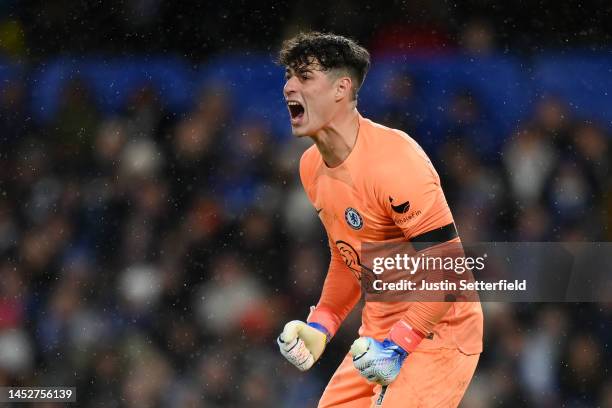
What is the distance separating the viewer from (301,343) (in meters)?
3.31

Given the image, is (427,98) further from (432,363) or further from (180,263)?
(432,363)

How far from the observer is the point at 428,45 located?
5598 millimetres

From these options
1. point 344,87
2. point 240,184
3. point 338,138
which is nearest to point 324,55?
point 344,87

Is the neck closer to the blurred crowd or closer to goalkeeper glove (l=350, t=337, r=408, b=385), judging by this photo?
goalkeeper glove (l=350, t=337, r=408, b=385)

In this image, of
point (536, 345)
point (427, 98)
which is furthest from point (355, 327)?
point (427, 98)

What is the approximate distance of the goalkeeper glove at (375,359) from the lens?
3.08 meters

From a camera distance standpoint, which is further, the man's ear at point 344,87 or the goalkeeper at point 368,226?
the man's ear at point 344,87

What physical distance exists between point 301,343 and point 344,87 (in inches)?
32.0

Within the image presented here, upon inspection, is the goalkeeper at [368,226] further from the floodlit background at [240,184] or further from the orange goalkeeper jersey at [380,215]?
the floodlit background at [240,184]

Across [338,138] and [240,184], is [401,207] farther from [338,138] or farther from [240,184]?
[240,184]

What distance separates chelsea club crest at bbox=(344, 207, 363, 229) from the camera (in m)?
3.31

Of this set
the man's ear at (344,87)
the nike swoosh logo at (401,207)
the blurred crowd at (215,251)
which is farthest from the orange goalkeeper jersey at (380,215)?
the blurred crowd at (215,251)

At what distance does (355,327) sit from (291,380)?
1.38ft

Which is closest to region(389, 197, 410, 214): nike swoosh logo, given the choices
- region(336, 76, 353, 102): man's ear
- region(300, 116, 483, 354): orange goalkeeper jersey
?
region(300, 116, 483, 354): orange goalkeeper jersey
